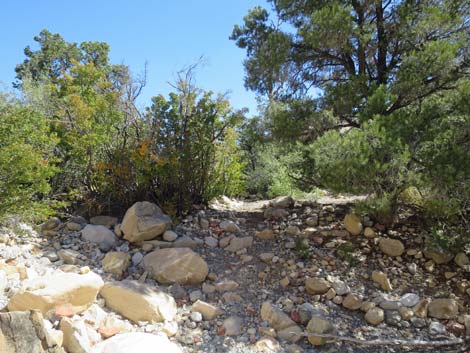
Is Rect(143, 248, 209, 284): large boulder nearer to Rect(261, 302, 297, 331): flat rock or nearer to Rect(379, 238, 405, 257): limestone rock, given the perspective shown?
Rect(261, 302, 297, 331): flat rock

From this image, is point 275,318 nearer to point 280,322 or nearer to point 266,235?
point 280,322

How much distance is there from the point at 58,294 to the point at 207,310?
1.20m

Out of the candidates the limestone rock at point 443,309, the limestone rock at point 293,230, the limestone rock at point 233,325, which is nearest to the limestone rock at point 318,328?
the limestone rock at point 233,325

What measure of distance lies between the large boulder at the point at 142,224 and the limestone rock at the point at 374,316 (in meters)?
2.26

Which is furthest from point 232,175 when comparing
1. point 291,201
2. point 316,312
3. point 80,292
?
point 80,292

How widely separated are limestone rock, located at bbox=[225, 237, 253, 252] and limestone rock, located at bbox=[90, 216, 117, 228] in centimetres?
143

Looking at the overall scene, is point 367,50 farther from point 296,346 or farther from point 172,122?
point 296,346

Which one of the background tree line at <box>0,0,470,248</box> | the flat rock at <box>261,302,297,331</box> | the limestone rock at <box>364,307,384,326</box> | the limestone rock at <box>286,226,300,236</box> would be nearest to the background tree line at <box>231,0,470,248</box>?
the background tree line at <box>0,0,470,248</box>

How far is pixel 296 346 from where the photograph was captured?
2.77 meters

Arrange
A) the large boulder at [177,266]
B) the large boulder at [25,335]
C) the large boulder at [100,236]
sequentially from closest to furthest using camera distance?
the large boulder at [25,335], the large boulder at [177,266], the large boulder at [100,236]

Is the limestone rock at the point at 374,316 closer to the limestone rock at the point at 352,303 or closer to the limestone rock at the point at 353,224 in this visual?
the limestone rock at the point at 352,303

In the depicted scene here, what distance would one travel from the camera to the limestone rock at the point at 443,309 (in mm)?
3031

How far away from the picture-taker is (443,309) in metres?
3.06

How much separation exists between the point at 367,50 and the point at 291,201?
218 centimetres
